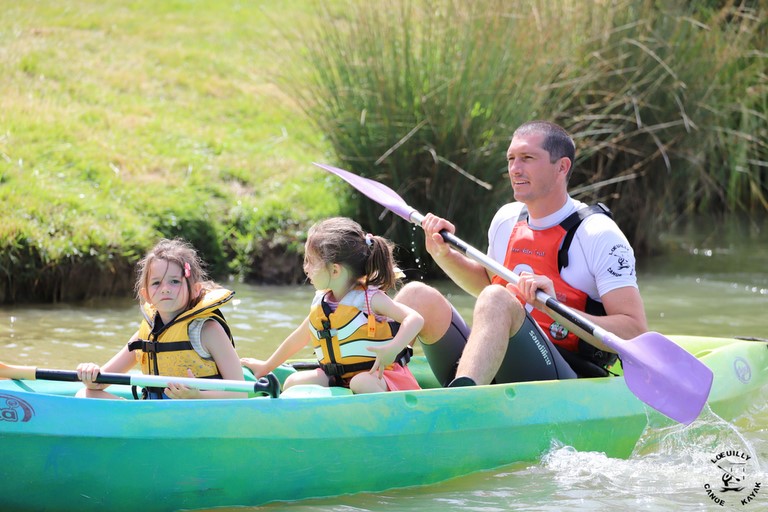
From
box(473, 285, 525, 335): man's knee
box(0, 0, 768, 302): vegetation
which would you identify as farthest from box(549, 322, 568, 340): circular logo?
box(0, 0, 768, 302): vegetation

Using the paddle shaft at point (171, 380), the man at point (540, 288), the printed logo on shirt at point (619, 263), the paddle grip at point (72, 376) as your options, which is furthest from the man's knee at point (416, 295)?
the paddle grip at point (72, 376)

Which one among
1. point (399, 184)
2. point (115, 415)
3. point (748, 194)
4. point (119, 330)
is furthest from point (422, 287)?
point (748, 194)

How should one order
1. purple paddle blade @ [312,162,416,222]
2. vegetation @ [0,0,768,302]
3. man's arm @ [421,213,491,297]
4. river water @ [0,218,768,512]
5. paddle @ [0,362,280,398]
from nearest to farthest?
paddle @ [0,362,280,398]
river water @ [0,218,768,512]
man's arm @ [421,213,491,297]
purple paddle blade @ [312,162,416,222]
vegetation @ [0,0,768,302]

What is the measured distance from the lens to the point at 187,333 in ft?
12.6

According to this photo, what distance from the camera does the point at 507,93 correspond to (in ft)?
23.5

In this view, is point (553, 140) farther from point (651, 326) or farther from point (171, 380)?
point (651, 326)

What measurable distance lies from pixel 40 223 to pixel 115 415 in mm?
3524

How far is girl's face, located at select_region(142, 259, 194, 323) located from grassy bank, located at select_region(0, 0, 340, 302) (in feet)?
9.39

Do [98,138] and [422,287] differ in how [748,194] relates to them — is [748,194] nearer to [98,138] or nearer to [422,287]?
[98,138]

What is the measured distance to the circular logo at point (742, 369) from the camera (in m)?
4.73

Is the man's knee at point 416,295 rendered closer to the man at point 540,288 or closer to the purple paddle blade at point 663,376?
the man at point 540,288

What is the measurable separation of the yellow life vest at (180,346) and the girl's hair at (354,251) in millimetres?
363

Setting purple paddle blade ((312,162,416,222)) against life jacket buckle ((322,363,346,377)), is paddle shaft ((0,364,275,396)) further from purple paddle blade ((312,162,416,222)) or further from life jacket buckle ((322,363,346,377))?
purple paddle blade ((312,162,416,222))

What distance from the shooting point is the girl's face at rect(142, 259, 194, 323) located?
3822 mm
